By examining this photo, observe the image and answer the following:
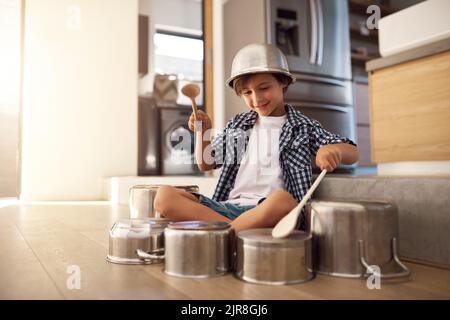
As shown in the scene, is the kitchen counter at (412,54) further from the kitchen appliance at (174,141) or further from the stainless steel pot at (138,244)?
the kitchen appliance at (174,141)

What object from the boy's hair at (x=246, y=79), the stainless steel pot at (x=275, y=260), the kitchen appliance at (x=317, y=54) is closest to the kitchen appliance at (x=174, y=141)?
the kitchen appliance at (x=317, y=54)

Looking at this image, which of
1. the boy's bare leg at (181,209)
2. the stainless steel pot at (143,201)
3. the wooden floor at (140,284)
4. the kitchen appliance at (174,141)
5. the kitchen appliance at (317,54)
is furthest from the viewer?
the kitchen appliance at (174,141)

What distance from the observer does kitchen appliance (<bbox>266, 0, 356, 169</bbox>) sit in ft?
8.20

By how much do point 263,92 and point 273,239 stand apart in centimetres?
51

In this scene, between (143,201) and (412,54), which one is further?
(143,201)

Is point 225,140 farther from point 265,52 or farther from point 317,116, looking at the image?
point 317,116

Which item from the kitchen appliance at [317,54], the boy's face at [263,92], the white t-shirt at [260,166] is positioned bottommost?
the white t-shirt at [260,166]

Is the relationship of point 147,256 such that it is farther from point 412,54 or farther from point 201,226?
point 412,54

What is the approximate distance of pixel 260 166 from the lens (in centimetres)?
117

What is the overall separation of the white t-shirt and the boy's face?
0.19 ft

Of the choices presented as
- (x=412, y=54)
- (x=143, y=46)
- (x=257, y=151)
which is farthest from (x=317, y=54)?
(x=143, y=46)

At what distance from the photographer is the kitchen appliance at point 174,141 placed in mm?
3717

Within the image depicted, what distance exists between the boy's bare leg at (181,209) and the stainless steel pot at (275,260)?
0.30 meters
